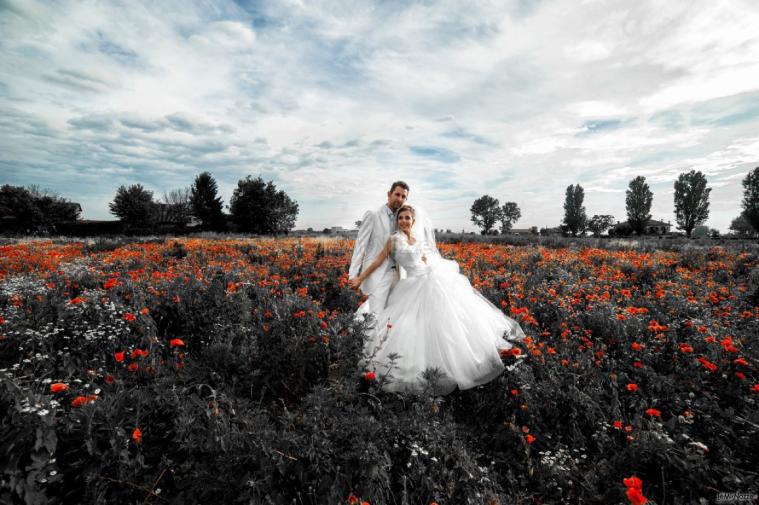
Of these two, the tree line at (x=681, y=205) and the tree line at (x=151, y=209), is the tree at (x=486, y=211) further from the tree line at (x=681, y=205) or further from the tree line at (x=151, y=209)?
the tree line at (x=151, y=209)

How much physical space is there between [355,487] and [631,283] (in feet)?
26.6

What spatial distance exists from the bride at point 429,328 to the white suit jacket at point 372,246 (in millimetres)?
171

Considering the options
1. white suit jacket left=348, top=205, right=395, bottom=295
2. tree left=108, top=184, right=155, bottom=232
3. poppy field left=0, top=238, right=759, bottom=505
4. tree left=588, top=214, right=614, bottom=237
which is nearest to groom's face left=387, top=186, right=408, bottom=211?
white suit jacket left=348, top=205, right=395, bottom=295

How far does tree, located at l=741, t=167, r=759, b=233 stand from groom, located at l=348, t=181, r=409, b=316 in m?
74.7

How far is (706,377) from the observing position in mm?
3588

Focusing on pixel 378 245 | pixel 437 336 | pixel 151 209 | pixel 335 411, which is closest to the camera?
pixel 335 411

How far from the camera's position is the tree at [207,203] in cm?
5331

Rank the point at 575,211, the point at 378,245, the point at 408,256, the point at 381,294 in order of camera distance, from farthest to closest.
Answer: the point at 575,211 < the point at 378,245 < the point at 381,294 < the point at 408,256

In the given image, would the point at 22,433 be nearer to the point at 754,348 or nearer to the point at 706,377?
the point at 706,377

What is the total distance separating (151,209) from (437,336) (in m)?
57.7

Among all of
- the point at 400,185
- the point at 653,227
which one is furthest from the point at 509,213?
the point at 400,185

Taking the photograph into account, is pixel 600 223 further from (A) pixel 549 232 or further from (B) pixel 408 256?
(B) pixel 408 256

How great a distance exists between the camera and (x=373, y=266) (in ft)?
17.1

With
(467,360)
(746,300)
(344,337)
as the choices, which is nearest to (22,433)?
(344,337)
